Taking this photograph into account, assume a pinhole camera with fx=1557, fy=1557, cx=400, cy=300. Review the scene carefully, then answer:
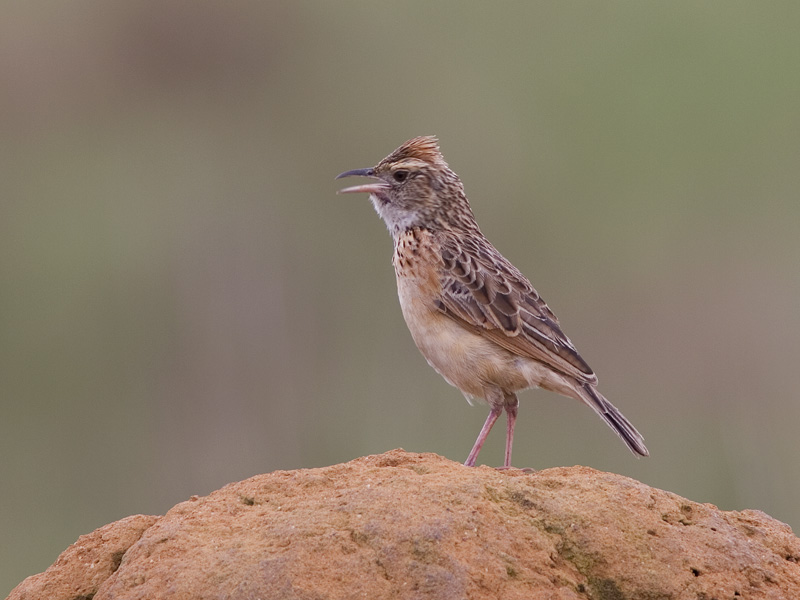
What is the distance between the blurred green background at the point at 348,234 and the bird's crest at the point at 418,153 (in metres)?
5.51

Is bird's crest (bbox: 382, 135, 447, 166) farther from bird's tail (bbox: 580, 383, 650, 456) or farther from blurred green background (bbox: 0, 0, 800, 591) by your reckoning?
blurred green background (bbox: 0, 0, 800, 591)

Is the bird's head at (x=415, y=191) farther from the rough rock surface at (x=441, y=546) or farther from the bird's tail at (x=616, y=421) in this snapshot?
the rough rock surface at (x=441, y=546)

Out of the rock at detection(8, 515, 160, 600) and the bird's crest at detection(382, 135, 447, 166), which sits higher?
the bird's crest at detection(382, 135, 447, 166)

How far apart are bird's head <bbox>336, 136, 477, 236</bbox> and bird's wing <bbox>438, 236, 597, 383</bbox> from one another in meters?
0.41

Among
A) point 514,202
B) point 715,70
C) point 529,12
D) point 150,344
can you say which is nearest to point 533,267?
point 514,202

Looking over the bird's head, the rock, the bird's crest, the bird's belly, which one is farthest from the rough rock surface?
the bird's crest

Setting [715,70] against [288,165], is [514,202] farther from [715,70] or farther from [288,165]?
[715,70]

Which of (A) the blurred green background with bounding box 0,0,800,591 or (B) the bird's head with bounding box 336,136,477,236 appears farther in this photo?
(A) the blurred green background with bounding box 0,0,800,591

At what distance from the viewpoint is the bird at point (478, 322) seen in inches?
309

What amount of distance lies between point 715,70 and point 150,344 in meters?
10.0

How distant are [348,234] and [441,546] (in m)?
14.1

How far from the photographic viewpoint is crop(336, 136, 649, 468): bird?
7840 millimetres

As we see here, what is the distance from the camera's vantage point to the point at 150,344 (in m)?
18.5

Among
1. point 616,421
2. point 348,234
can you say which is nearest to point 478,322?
point 616,421
